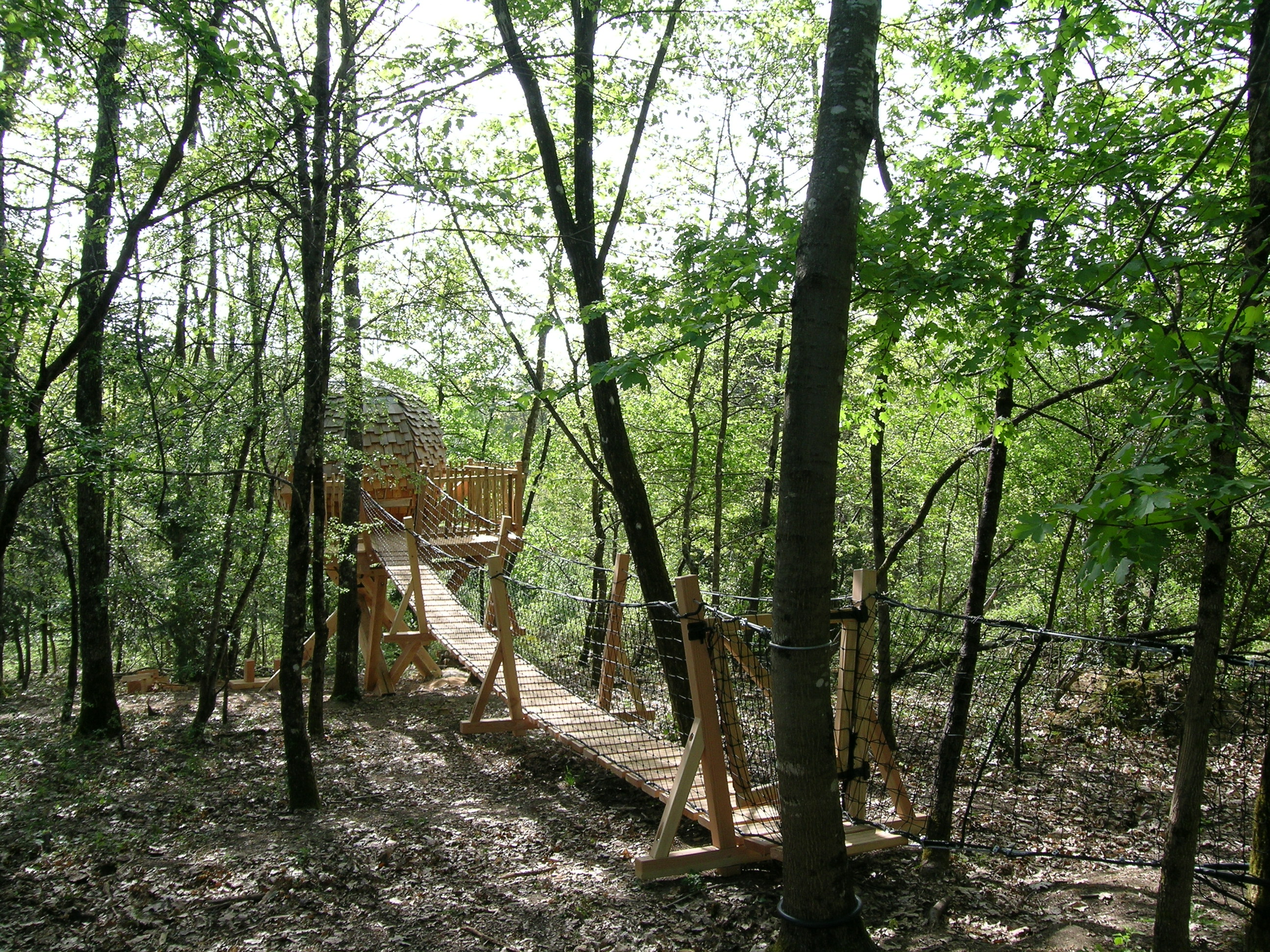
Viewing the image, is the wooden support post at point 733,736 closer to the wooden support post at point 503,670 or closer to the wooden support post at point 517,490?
the wooden support post at point 503,670

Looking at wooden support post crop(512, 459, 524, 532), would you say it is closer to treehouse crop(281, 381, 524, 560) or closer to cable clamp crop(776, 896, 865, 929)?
treehouse crop(281, 381, 524, 560)

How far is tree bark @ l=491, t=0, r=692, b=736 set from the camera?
5.46 metres

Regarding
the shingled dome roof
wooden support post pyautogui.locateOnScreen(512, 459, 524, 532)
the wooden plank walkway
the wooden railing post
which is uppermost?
the shingled dome roof

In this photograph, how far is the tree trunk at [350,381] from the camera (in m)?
5.58

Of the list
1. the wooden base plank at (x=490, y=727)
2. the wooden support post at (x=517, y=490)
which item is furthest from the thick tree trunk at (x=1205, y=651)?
the wooden support post at (x=517, y=490)

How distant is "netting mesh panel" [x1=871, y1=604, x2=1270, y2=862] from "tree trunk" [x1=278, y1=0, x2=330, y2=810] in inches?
147

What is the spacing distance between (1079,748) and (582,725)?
478cm

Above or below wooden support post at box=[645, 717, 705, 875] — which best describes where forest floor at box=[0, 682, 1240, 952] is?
below

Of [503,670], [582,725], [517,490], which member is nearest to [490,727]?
[503,670]

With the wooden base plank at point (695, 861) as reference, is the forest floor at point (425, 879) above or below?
below

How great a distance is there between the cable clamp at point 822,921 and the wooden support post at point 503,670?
11.4 ft

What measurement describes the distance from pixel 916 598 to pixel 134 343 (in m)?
13.0

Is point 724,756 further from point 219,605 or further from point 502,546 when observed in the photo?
→ point 219,605

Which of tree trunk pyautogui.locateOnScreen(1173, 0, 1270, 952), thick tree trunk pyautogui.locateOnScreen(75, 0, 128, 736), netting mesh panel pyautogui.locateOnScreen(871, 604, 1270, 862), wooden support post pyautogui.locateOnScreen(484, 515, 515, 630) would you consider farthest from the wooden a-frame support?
wooden support post pyautogui.locateOnScreen(484, 515, 515, 630)
